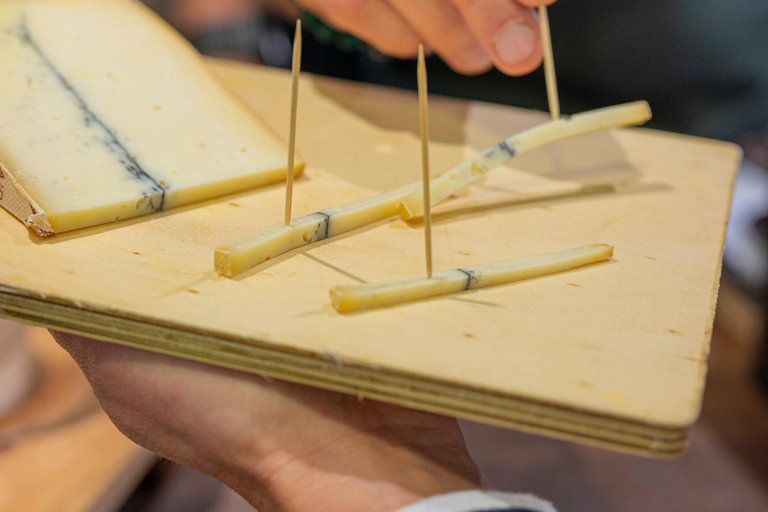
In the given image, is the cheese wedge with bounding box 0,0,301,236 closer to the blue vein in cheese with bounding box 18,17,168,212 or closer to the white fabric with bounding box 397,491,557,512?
the blue vein in cheese with bounding box 18,17,168,212

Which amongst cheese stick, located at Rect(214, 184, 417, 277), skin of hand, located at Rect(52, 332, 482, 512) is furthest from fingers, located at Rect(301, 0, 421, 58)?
skin of hand, located at Rect(52, 332, 482, 512)

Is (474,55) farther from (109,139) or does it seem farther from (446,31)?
(109,139)

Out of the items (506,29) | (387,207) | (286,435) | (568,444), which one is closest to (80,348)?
(286,435)

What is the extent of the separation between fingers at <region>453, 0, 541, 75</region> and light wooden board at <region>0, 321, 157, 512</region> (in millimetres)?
1066

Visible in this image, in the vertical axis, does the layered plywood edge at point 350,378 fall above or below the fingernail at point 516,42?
below

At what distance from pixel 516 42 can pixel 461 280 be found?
1.57ft

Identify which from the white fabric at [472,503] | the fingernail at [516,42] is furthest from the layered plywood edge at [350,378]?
the fingernail at [516,42]

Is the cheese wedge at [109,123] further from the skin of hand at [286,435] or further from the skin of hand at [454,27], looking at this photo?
the skin of hand at [454,27]

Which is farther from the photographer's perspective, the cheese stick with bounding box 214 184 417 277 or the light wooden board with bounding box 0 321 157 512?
the light wooden board with bounding box 0 321 157 512

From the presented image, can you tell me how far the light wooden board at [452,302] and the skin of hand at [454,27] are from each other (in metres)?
0.19

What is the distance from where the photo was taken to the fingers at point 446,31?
1174 millimetres

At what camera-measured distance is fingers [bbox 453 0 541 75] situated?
1.07 meters

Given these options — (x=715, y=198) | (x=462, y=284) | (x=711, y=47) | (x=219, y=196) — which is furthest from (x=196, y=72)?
(x=711, y=47)

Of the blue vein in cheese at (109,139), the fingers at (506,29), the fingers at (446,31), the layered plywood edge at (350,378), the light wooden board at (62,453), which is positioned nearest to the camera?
the layered plywood edge at (350,378)
